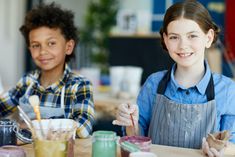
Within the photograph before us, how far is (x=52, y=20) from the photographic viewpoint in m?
2.29

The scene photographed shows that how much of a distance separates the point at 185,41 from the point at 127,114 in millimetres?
384

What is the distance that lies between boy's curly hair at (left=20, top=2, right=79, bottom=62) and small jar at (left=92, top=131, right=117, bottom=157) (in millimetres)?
946

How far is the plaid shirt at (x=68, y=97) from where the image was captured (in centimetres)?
203

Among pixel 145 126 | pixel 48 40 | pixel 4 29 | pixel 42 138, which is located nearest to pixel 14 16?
pixel 4 29

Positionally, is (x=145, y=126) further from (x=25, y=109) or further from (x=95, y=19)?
(x=95, y=19)

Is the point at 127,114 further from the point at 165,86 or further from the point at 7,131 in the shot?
the point at 7,131

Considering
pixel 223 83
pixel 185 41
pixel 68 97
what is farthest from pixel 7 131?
pixel 223 83

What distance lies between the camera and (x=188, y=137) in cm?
185

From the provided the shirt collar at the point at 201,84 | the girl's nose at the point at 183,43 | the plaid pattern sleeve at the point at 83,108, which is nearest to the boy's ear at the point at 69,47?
the plaid pattern sleeve at the point at 83,108

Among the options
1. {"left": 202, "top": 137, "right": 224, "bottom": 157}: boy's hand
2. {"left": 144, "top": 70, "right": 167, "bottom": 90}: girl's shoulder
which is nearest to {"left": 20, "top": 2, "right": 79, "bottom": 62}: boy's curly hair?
{"left": 144, "top": 70, "right": 167, "bottom": 90}: girl's shoulder

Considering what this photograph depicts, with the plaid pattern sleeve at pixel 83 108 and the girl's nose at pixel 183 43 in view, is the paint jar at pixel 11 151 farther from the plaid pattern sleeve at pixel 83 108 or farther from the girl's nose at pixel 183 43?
the girl's nose at pixel 183 43

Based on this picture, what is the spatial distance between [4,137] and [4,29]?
3.80m

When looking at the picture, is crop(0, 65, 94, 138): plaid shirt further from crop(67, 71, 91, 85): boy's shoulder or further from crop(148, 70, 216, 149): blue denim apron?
crop(148, 70, 216, 149): blue denim apron

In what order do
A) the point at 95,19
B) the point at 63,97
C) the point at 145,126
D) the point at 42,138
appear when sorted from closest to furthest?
the point at 42,138 → the point at 145,126 → the point at 63,97 → the point at 95,19
